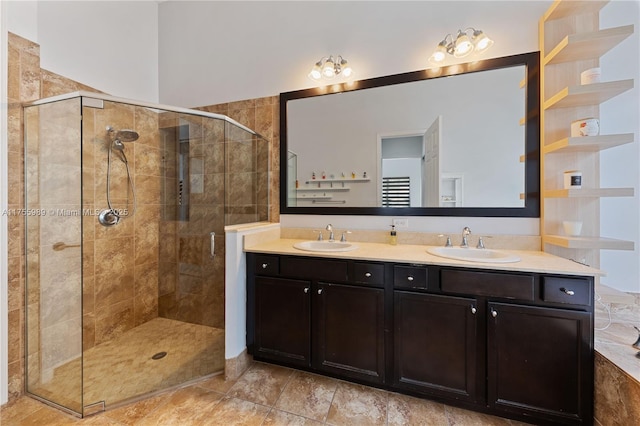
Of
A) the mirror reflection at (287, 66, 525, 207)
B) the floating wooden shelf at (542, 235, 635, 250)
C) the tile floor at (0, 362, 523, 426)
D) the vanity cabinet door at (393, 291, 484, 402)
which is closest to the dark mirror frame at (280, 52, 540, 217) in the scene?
the mirror reflection at (287, 66, 525, 207)

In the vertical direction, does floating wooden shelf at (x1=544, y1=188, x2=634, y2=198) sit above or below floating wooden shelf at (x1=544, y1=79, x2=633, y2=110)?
below

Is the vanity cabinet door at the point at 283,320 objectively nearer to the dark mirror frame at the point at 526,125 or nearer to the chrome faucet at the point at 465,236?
the dark mirror frame at the point at 526,125

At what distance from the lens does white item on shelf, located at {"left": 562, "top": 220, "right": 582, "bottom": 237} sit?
5.06ft

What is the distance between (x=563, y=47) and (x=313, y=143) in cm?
172

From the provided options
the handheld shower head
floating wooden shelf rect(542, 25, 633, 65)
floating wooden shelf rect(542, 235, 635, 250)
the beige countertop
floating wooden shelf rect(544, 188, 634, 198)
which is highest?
floating wooden shelf rect(542, 25, 633, 65)

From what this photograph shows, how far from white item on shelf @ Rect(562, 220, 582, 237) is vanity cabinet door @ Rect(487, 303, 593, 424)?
565mm

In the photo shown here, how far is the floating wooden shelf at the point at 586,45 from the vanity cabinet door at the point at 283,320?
2.14 m

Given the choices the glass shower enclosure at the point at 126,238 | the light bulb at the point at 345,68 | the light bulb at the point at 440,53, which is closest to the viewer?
the glass shower enclosure at the point at 126,238

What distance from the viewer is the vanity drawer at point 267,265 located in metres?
1.76

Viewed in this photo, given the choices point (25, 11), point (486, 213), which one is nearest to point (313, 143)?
point (486, 213)

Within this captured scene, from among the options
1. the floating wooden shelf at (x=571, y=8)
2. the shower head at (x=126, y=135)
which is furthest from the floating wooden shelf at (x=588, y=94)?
the shower head at (x=126, y=135)

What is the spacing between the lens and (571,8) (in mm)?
1590

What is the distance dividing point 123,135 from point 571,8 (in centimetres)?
322

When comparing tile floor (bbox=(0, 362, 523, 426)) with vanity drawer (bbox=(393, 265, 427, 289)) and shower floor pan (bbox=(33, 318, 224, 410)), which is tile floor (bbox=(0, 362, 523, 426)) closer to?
shower floor pan (bbox=(33, 318, 224, 410))
